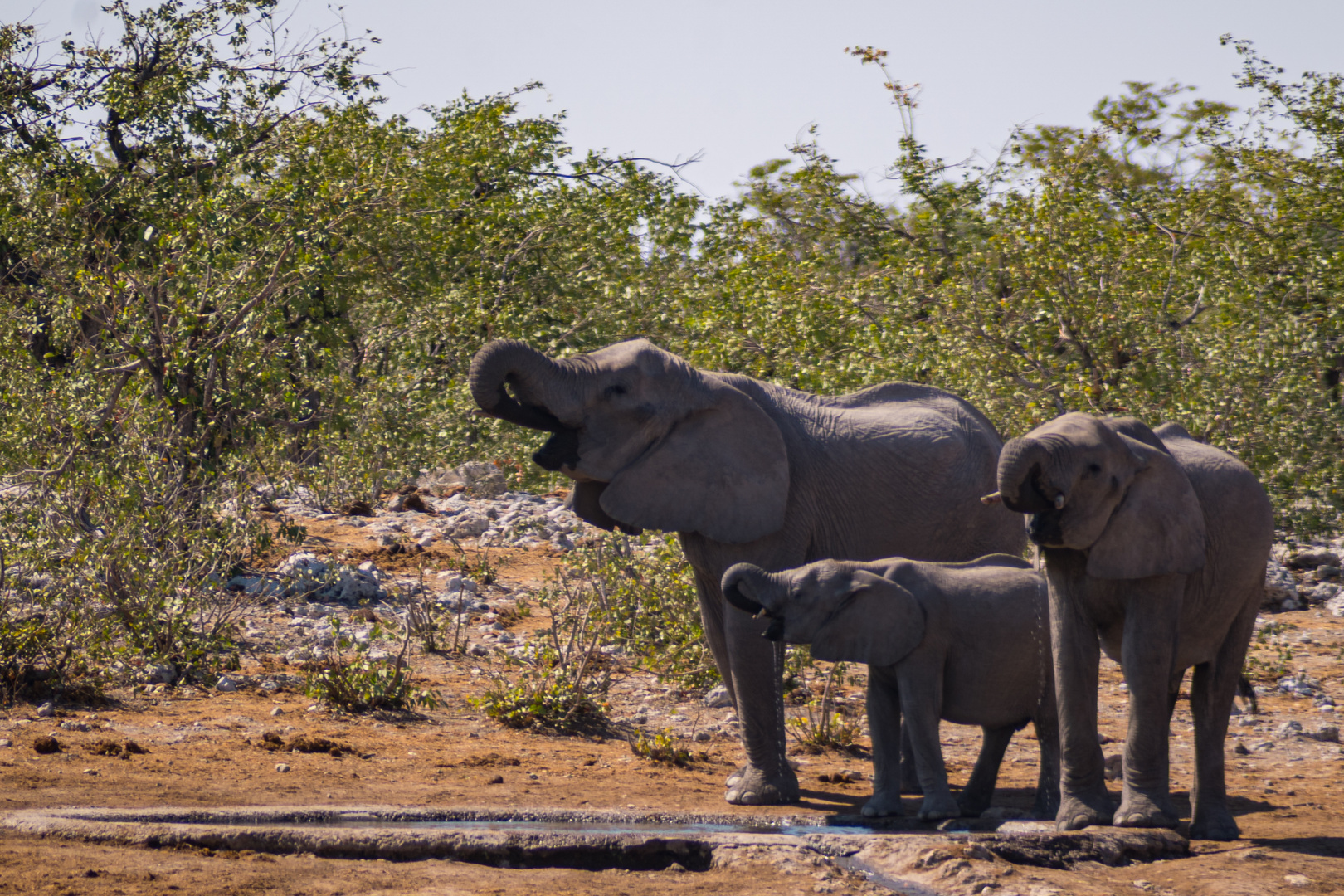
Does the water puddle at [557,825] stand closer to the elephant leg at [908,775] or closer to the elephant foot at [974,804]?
the elephant foot at [974,804]

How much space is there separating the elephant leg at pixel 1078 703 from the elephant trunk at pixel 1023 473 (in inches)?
18.6

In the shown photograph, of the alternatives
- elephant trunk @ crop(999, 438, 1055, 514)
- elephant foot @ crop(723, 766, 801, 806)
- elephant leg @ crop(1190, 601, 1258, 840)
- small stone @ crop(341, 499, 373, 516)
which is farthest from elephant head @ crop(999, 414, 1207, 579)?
small stone @ crop(341, 499, 373, 516)

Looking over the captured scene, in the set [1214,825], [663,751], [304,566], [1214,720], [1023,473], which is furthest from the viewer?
[304,566]

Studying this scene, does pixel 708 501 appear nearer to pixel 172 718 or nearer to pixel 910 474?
pixel 910 474

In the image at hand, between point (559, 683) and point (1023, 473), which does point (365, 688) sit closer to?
point (559, 683)

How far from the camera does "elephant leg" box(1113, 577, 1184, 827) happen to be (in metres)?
5.50

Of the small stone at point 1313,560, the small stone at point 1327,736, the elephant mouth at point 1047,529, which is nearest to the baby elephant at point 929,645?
the elephant mouth at point 1047,529

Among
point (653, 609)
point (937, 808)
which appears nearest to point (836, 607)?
point (937, 808)

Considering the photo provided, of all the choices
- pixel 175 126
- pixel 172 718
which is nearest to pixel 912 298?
pixel 175 126

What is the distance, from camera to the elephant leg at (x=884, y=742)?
20.3 feet

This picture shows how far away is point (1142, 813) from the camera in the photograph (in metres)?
5.50

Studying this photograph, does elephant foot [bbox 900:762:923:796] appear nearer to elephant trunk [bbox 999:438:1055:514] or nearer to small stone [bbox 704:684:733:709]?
small stone [bbox 704:684:733:709]

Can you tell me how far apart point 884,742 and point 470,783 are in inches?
85.9

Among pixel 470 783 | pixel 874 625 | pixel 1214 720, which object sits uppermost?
pixel 874 625
